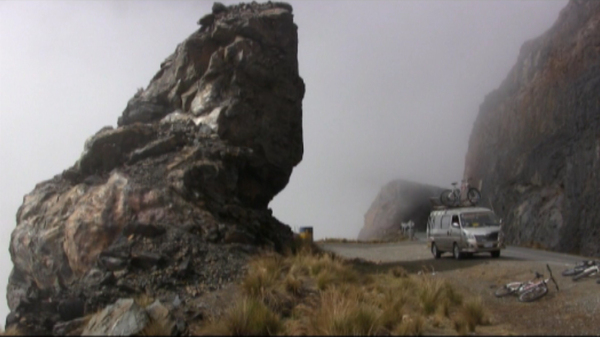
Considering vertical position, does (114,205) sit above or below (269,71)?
below

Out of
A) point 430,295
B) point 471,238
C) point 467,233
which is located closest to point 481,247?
point 471,238

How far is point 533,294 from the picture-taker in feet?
49.1

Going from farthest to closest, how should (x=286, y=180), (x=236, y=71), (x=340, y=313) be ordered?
(x=286, y=180) < (x=236, y=71) < (x=340, y=313)

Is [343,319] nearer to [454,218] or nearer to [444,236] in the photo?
[454,218]

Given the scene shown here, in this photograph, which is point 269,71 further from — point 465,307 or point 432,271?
point 465,307

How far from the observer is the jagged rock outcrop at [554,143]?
3838cm

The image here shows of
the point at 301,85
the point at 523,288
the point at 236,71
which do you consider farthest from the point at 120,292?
the point at 301,85

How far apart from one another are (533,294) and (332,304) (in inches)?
252

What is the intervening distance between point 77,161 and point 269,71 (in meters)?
7.73

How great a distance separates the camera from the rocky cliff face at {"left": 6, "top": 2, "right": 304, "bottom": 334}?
14.1 meters

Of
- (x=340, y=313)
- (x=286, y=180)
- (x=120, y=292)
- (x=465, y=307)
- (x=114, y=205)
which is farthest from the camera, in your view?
(x=286, y=180)

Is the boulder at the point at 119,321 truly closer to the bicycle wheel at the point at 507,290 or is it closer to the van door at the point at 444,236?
the bicycle wheel at the point at 507,290

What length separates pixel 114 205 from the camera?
16.9 m

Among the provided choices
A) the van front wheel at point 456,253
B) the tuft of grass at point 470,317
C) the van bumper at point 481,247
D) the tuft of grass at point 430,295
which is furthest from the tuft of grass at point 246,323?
the van front wheel at point 456,253
